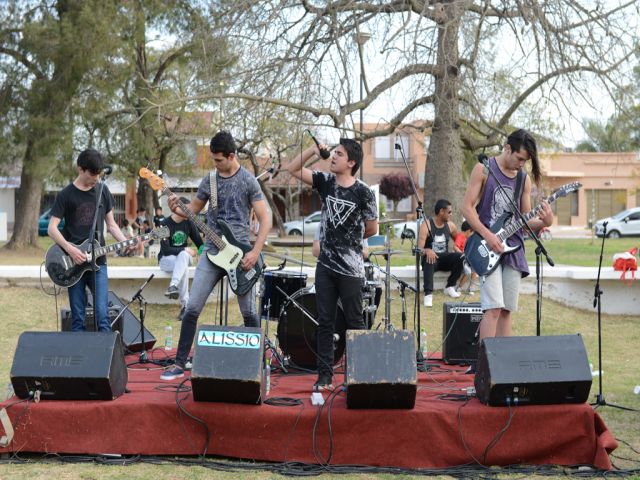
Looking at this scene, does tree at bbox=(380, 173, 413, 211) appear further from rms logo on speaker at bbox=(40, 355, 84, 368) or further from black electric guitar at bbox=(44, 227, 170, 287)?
rms logo on speaker at bbox=(40, 355, 84, 368)

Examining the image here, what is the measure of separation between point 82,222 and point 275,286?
182 cm

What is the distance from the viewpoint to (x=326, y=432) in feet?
16.9

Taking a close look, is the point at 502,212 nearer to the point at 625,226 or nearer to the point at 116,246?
the point at 116,246

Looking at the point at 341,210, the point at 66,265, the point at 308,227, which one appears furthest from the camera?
the point at 308,227

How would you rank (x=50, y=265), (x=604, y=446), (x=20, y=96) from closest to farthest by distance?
(x=604, y=446) → (x=50, y=265) → (x=20, y=96)

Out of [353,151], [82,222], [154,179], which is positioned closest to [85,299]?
[82,222]

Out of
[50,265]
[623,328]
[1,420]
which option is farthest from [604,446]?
[623,328]

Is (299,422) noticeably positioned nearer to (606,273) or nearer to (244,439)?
(244,439)

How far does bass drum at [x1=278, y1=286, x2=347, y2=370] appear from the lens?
720cm

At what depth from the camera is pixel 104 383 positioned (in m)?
5.20

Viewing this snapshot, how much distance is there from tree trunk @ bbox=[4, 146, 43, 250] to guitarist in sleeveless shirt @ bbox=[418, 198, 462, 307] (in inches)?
604

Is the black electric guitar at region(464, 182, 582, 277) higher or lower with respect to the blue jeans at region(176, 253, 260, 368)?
higher

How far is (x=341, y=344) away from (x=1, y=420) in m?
2.93

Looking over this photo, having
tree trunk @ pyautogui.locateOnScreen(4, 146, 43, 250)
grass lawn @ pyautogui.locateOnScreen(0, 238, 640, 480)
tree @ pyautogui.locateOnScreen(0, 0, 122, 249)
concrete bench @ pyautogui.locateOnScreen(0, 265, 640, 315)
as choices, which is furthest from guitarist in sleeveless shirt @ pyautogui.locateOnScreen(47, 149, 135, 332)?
tree trunk @ pyautogui.locateOnScreen(4, 146, 43, 250)
